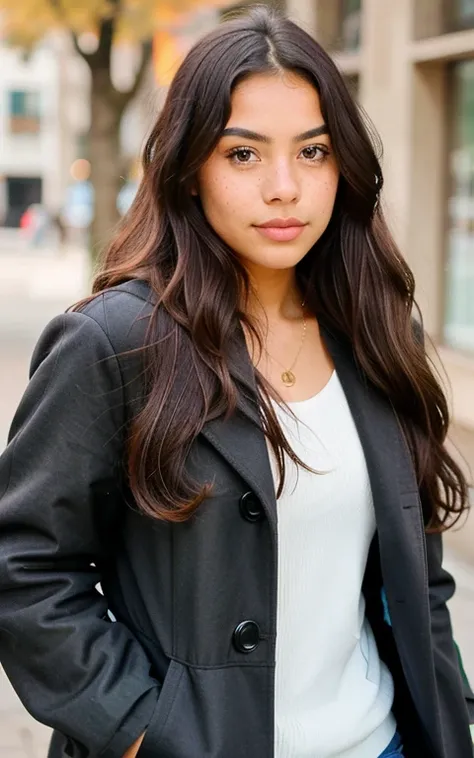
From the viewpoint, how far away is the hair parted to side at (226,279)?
190cm

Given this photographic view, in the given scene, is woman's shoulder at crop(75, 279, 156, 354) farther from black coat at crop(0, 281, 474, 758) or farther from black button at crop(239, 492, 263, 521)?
black button at crop(239, 492, 263, 521)

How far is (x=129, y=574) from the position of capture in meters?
1.98

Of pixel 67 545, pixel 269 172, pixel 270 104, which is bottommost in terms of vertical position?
pixel 67 545

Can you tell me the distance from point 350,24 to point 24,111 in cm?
5175

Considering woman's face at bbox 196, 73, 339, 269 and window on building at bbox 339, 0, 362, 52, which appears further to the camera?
window on building at bbox 339, 0, 362, 52

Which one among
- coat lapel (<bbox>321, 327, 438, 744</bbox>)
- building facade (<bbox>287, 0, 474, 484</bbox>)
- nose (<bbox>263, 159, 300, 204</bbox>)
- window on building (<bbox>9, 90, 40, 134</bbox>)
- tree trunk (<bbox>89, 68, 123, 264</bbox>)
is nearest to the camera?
nose (<bbox>263, 159, 300, 204</bbox>)

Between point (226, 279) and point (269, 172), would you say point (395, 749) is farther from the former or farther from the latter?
point (269, 172)

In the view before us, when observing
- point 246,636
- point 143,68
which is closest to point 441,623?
point 246,636

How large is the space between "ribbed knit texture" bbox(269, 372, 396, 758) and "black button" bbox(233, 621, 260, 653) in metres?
0.09

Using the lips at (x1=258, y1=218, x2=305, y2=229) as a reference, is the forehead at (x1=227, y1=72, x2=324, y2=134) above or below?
above

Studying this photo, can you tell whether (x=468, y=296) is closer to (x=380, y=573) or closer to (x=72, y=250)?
(x=380, y=573)

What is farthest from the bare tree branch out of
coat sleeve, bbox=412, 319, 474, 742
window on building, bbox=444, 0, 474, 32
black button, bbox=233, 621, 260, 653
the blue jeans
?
black button, bbox=233, 621, 260, 653

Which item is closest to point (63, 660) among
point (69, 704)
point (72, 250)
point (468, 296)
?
point (69, 704)

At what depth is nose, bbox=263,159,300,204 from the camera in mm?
1971
